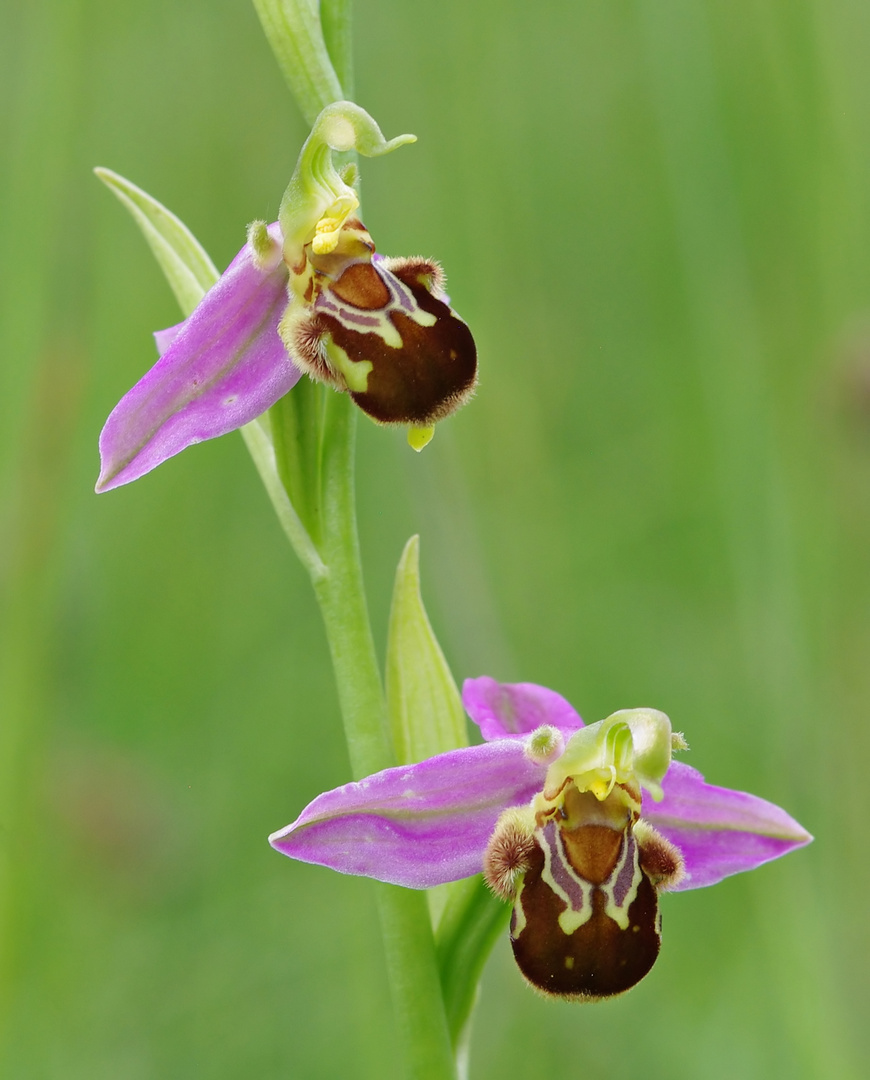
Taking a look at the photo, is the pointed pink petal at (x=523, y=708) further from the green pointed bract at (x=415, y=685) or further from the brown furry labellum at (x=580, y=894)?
the brown furry labellum at (x=580, y=894)

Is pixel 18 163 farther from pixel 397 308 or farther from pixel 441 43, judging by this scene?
pixel 441 43

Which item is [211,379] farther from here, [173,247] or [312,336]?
[173,247]

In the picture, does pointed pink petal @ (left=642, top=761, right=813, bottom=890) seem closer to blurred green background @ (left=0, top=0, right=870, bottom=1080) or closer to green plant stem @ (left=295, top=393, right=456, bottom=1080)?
green plant stem @ (left=295, top=393, right=456, bottom=1080)

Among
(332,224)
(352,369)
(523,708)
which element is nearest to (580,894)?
(523,708)

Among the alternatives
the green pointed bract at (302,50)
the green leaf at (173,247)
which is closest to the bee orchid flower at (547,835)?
the green leaf at (173,247)

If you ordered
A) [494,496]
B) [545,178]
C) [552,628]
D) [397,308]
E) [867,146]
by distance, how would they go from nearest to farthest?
[397,308] → [552,628] → [494,496] → [867,146] → [545,178]

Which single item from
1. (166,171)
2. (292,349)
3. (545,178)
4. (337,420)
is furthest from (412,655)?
(545,178)
